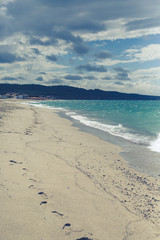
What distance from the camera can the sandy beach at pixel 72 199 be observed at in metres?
4.84

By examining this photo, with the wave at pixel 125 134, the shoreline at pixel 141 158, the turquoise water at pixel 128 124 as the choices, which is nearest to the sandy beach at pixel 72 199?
the shoreline at pixel 141 158

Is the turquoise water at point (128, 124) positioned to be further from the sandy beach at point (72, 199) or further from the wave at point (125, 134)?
the sandy beach at point (72, 199)

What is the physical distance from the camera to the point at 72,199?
6.33 m

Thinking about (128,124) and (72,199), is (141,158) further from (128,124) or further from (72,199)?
(128,124)

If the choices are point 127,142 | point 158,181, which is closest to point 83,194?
point 158,181

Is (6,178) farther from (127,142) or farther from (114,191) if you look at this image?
(127,142)

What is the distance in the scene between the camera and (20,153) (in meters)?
10.0

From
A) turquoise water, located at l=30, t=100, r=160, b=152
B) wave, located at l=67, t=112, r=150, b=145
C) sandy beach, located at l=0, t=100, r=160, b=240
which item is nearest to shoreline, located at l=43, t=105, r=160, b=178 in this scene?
sandy beach, located at l=0, t=100, r=160, b=240

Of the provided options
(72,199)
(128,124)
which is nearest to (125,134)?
(128,124)

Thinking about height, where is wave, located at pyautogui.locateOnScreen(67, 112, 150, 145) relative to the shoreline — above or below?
above

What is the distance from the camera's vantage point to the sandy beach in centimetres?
484

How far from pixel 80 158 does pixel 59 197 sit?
498 centimetres

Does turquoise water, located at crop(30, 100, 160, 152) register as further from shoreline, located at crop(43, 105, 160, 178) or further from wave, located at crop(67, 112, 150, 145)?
shoreline, located at crop(43, 105, 160, 178)

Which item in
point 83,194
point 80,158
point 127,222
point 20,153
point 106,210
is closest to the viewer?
point 127,222
